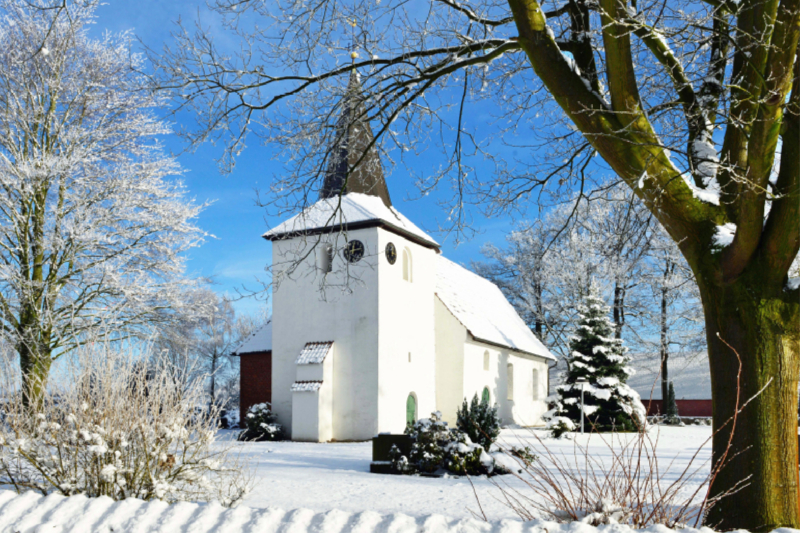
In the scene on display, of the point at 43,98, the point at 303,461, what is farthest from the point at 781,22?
the point at 43,98

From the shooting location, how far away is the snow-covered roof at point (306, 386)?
62.4ft

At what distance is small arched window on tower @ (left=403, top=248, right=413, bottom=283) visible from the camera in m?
22.0

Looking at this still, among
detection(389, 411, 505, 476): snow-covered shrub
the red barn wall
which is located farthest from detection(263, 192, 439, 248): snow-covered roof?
detection(389, 411, 505, 476): snow-covered shrub

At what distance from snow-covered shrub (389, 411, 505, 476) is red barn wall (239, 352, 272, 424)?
12.6 metres

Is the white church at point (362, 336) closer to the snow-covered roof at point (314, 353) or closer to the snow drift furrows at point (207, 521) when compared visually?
the snow-covered roof at point (314, 353)

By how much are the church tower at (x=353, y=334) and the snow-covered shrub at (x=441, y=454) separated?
7.69m

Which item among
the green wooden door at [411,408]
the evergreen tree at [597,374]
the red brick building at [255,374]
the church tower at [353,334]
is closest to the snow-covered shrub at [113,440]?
the church tower at [353,334]

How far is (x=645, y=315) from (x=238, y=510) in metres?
28.1

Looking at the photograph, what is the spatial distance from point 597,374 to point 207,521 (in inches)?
859

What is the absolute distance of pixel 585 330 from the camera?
80.9 feet

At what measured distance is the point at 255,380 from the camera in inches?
925

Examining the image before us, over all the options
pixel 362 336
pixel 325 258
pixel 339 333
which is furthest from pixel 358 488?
pixel 325 258

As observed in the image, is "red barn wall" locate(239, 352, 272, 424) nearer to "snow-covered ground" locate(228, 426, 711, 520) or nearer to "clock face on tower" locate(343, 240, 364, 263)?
Result: "clock face on tower" locate(343, 240, 364, 263)

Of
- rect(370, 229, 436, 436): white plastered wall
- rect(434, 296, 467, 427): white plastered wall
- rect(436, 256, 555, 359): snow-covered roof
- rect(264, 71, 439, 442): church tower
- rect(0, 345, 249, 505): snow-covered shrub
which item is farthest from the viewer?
rect(436, 256, 555, 359): snow-covered roof
